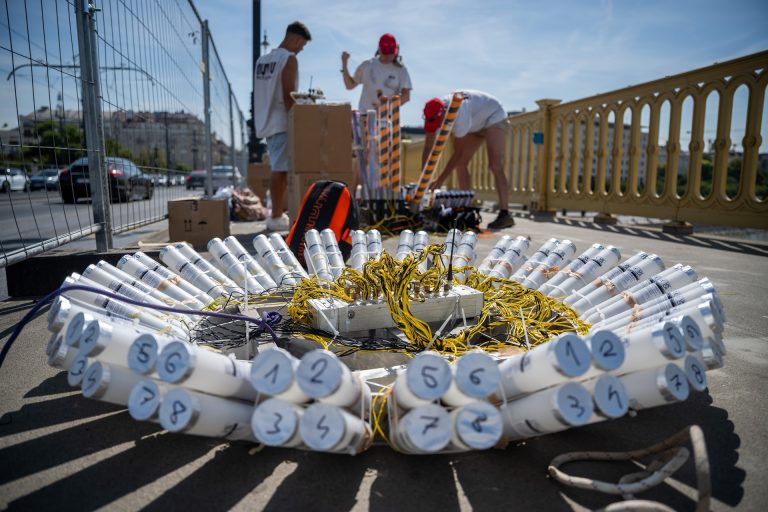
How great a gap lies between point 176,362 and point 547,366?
2.69 ft

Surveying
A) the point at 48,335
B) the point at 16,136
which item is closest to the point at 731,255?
the point at 48,335

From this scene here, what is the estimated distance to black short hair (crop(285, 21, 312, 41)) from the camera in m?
5.12

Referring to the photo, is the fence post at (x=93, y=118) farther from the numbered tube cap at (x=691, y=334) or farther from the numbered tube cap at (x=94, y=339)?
the numbered tube cap at (x=691, y=334)

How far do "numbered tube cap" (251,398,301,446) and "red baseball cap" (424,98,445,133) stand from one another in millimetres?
4896

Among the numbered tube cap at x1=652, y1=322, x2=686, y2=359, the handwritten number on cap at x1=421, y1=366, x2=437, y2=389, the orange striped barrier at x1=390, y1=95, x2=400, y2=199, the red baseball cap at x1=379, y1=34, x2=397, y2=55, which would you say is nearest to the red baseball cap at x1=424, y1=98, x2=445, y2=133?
the orange striped barrier at x1=390, y1=95, x2=400, y2=199

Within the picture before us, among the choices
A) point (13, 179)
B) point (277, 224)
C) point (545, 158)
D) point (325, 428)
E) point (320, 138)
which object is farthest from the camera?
point (545, 158)

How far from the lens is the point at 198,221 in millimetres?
4375

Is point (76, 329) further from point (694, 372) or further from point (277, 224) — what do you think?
point (277, 224)

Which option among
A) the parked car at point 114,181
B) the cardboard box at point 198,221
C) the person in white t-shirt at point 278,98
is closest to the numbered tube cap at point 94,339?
the parked car at point 114,181

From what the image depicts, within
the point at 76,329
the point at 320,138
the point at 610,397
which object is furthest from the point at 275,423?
the point at 320,138

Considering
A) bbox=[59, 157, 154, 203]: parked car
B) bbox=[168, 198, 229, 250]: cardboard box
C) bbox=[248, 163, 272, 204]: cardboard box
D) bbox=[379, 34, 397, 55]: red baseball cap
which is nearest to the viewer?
bbox=[59, 157, 154, 203]: parked car

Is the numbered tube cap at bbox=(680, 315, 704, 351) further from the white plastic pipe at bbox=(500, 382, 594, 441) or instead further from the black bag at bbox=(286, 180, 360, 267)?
the black bag at bbox=(286, 180, 360, 267)

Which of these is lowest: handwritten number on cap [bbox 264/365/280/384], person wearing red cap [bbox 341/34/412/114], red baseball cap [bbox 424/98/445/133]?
handwritten number on cap [bbox 264/365/280/384]

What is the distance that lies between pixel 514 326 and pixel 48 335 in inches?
76.8
